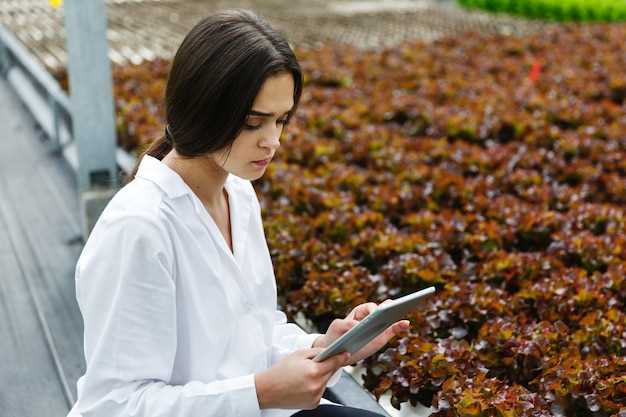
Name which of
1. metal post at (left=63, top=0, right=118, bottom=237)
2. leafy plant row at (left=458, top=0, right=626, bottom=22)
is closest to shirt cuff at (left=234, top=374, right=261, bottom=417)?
metal post at (left=63, top=0, right=118, bottom=237)

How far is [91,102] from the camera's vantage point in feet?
13.5

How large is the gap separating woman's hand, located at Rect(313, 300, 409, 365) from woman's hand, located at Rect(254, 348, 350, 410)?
0.59 ft

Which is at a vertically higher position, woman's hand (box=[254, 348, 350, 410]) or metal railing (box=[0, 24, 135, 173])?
woman's hand (box=[254, 348, 350, 410])

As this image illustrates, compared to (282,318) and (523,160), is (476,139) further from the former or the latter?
(282,318)

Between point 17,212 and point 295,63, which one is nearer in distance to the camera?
point 295,63

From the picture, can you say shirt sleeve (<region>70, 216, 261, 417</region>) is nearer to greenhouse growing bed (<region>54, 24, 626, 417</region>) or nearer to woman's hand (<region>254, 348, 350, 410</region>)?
woman's hand (<region>254, 348, 350, 410</region>)

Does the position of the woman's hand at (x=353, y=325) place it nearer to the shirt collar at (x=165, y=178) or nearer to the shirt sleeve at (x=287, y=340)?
the shirt sleeve at (x=287, y=340)

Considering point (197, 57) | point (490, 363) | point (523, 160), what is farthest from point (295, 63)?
point (523, 160)

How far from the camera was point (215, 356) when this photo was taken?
74.9 inches

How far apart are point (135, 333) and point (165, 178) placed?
36 centimetres

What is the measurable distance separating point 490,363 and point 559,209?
1.66 metres

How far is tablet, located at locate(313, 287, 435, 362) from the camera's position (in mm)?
1722

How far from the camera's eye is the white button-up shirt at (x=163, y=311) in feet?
5.67

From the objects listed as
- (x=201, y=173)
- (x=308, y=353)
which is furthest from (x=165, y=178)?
(x=308, y=353)
